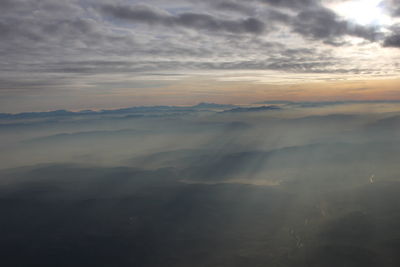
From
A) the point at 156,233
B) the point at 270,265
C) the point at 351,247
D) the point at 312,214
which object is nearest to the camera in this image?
the point at 270,265

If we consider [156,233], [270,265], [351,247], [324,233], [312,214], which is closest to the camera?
[270,265]

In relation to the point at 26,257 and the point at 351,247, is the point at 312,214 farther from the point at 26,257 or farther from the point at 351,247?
the point at 26,257

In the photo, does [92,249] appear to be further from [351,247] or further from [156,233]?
[351,247]

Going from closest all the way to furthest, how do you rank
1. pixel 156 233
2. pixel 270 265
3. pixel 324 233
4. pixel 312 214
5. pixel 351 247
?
pixel 270 265, pixel 351 247, pixel 324 233, pixel 156 233, pixel 312 214

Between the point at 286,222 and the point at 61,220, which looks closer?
the point at 286,222

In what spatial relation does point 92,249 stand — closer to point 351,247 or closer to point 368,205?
point 351,247

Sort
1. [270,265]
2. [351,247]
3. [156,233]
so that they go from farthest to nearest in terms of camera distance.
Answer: [156,233] < [351,247] < [270,265]

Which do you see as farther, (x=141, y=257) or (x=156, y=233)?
(x=156, y=233)

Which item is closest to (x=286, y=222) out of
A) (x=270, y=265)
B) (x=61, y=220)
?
(x=270, y=265)

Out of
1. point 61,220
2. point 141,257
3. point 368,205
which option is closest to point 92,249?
point 141,257
